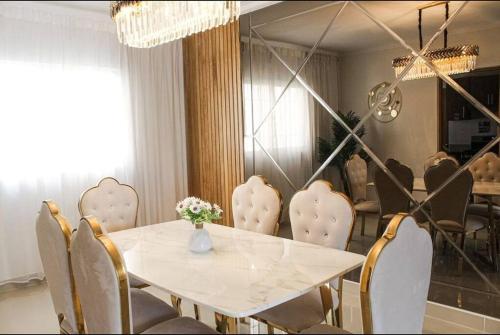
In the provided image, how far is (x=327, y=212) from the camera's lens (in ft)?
8.27

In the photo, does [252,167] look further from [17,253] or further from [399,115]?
[17,253]

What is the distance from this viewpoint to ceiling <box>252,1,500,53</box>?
2.53 meters

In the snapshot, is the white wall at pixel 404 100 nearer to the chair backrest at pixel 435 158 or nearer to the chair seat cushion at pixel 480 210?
the chair backrest at pixel 435 158

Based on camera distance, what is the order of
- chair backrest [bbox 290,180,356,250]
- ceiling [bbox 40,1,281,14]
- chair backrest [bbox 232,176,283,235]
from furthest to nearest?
ceiling [bbox 40,1,281,14] < chair backrest [bbox 232,176,283,235] < chair backrest [bbox 290,180,356,250]

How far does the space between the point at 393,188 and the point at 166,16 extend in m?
1.89

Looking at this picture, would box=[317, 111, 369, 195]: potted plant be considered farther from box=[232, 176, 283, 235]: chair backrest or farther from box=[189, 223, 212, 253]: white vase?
Answer: box=[189, 223, 212, 253]: white vase

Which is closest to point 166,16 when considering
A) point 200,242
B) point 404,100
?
point 200,242

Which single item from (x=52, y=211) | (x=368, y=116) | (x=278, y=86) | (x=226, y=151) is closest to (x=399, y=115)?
(x=368, y=116)

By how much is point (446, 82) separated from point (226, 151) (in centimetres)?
208

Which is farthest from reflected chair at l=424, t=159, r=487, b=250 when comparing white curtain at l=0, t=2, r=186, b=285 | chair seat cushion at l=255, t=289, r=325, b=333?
white curtain at l=0, t=2, r=186, b=285

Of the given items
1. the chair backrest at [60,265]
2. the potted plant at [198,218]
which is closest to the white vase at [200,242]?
the potted plant at [198,218]

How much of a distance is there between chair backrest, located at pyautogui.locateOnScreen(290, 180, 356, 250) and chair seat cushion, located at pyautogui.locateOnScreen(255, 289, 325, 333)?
0.39 m

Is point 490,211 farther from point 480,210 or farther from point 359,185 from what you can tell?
point 359,185

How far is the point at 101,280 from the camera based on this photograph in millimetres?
1659
